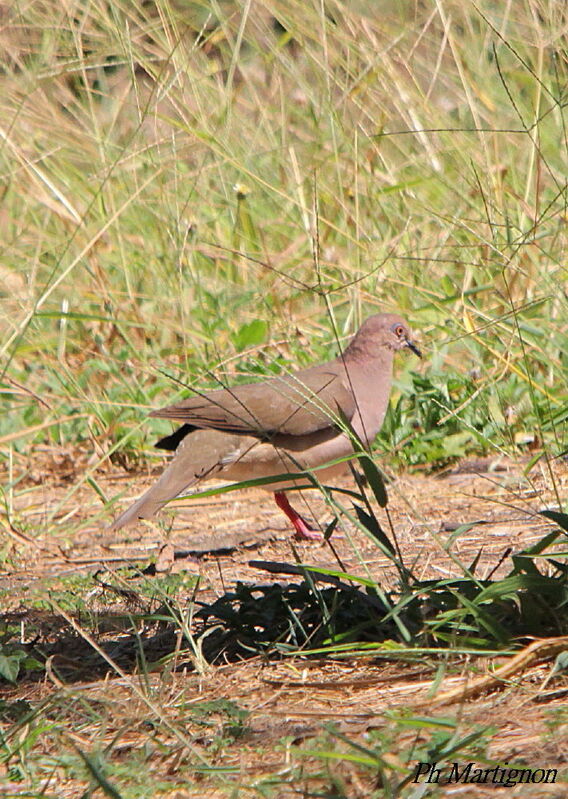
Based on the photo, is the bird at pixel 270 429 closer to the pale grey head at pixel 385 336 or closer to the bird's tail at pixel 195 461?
the bird's tail at pixel 195 461

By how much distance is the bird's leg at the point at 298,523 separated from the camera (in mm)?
4703

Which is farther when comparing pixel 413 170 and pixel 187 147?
pixel 413 170

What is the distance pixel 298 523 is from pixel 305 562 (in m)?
0.56

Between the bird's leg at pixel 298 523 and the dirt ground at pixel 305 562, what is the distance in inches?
1.8

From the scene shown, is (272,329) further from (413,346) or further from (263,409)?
(263,409)

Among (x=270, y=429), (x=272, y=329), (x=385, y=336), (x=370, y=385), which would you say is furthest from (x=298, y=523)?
(x=272, y=329)

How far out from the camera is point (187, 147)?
488cm

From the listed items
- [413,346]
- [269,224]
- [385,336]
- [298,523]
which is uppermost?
[269,224]

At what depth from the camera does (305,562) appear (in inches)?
169

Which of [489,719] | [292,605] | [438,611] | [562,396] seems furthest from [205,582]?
[562,396]

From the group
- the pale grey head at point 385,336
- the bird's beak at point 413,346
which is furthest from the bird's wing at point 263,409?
the bird's beak at point 413,346

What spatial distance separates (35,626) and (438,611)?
1308 millimetres

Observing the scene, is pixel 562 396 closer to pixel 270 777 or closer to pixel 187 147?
pixel 187 147

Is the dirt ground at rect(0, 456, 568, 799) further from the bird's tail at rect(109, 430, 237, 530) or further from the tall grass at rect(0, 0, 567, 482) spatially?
the tall grass at rect(0, 0, 567, 482)
